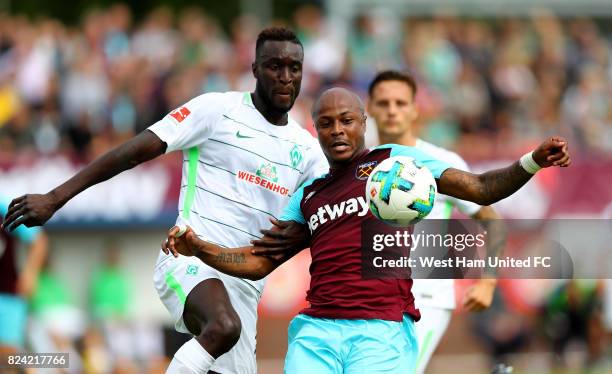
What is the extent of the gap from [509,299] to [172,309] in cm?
1000

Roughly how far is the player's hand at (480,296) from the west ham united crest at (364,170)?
5.95ft

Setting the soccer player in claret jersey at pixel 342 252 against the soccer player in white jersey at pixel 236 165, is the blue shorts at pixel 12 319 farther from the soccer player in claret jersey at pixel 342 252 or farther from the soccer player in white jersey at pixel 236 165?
the soccer player in claret jersey at pixel 342 252

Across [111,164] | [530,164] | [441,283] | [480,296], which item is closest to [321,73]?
[441,283]

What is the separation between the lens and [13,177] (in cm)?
1709

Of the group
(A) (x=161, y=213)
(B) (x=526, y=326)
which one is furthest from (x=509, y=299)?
(A) (x=161, y=213)

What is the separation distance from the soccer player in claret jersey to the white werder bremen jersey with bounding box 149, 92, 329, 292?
1.87 ft

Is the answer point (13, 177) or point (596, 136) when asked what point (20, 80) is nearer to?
point (13, 177)

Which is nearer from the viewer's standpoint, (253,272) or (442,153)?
(253,272)

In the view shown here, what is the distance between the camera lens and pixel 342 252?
7254mm

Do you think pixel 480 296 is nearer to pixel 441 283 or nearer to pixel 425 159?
pixel 441 283

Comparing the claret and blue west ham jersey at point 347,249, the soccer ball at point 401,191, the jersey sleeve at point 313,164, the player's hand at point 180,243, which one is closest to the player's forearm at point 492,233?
the jersey sleeve at point 313,164

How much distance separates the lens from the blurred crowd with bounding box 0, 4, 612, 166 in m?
17.9

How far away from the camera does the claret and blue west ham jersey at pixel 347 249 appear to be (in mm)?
7168

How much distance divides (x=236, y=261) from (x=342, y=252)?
2.41 ft
